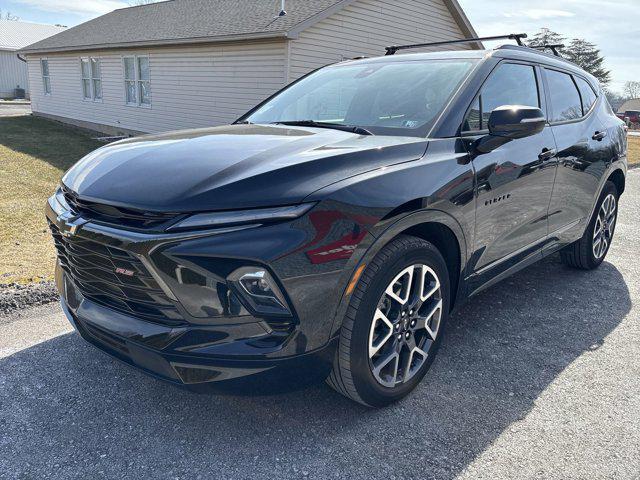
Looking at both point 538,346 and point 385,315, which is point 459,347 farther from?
point 385,315

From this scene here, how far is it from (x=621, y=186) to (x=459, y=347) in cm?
306

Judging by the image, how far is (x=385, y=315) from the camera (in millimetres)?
2604

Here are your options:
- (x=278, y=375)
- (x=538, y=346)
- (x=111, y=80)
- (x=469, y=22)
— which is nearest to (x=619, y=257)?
(x=538, y=346)

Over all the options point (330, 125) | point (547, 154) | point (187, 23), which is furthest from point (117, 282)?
point (187, 23)

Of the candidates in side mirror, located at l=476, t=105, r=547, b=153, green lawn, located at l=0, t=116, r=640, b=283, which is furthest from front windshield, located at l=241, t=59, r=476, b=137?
green lawn, located at l=0, t=116, r=640, b=283

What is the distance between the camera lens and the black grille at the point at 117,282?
2152 mm

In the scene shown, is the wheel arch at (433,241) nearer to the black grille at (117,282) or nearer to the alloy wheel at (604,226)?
the black grille at (117,282)

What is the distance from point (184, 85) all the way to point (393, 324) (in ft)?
43.6

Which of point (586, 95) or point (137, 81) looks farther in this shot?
point (137, 81)

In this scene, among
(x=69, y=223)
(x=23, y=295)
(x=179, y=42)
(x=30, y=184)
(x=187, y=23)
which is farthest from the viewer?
(x=187, y=23)

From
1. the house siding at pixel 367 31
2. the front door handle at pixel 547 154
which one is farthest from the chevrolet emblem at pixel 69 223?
the house siding at pixel 367 31

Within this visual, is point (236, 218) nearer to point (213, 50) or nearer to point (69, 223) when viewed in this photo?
point (69, 223)

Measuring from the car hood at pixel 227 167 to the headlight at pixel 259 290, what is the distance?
0.91 ft

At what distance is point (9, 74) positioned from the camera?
4131 cm
